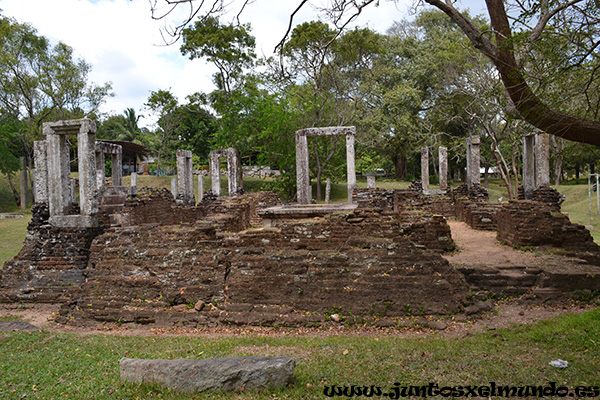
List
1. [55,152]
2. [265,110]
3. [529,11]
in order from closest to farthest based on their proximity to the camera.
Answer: [529,11] → [55,152] → [265,110]

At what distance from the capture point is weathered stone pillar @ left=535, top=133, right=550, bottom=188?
1350 cm

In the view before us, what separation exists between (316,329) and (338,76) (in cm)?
2415

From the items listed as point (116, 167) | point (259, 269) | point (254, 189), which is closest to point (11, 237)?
point (116, 167)

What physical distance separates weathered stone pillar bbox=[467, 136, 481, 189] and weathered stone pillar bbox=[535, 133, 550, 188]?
10.2 feet

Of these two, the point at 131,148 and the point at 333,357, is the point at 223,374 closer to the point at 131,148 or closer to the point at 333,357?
the point at 333,357

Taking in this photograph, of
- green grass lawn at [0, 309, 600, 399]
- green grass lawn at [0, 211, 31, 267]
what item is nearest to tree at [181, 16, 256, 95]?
green grass lawn at [0, 211, 31, 267]

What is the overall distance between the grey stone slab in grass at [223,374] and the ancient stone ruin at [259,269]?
7.75ft

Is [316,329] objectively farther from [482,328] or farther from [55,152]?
[55,152]

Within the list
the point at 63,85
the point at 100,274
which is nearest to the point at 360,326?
the point at 100,274

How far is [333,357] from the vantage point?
4.58 metres

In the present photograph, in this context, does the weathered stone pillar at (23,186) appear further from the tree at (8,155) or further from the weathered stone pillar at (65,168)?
the weathered stone pillar at (65,168)

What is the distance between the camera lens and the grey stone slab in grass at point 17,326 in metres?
6.54

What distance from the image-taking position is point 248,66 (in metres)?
28.8

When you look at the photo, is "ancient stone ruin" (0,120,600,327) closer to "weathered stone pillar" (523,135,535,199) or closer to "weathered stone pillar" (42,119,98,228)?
"weathered stone pillar" (42,119,98,228)
